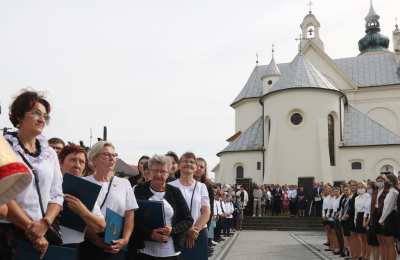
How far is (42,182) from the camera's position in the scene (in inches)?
138

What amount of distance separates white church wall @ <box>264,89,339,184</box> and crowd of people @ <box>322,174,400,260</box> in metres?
20.8

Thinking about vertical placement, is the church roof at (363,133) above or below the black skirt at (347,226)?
above

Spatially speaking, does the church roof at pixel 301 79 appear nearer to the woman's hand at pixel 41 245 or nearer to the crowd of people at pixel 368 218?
the crowd of people at pixel 368 218

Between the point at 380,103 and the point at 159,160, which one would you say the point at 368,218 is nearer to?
the point at 159,160

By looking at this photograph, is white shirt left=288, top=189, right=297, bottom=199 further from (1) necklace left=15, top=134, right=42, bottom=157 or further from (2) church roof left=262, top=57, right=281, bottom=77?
(1) necklace left=15, top=134, right=42, bottom=157

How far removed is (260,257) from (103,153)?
30.7 ft

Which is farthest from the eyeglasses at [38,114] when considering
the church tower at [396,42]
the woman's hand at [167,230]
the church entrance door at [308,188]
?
the church tower at [396,42]

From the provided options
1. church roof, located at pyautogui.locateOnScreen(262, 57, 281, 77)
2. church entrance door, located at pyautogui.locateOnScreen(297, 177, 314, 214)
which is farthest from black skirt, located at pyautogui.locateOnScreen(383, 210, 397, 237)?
church roof, located at pyautogui.locateOnScreen(262, 57, 281, 77)

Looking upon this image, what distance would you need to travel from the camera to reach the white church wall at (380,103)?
4738cm

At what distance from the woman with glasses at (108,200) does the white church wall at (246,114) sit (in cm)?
4547

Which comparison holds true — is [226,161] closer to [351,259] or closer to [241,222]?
[241,222]

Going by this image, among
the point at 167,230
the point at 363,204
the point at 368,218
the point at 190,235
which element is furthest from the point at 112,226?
the point at 363,204

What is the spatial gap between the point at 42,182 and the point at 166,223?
5.59ft

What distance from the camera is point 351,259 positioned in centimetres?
1228
